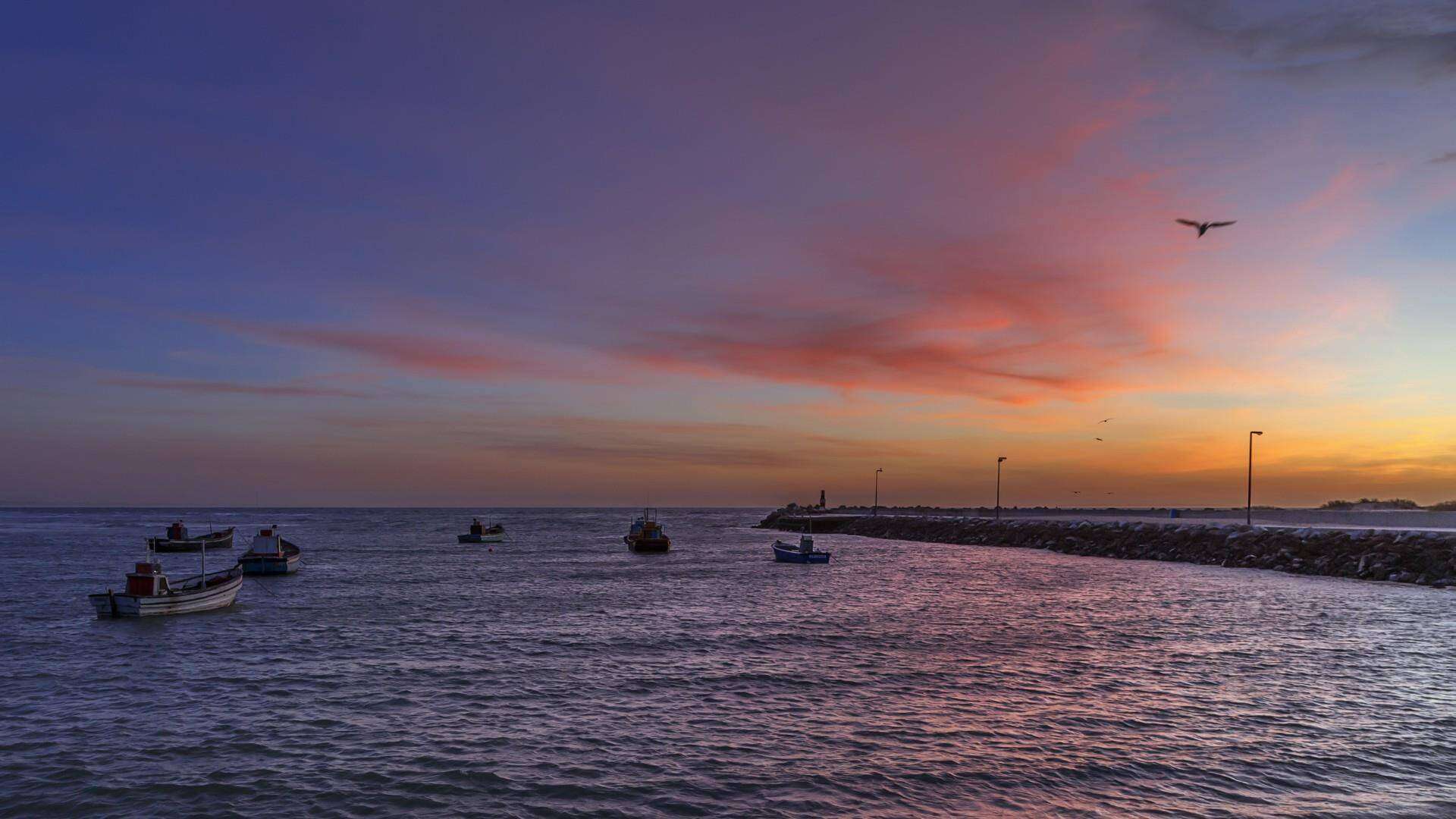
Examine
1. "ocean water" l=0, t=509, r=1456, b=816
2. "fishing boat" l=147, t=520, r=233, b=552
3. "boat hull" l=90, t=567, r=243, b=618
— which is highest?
"ocean water" l=0, t=509, r=1456, b=816

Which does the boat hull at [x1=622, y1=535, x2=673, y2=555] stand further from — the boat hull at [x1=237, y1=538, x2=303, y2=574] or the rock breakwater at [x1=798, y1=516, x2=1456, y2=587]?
the rock breakwater at [x1=798, y1=516, x2=1456, y2=587]

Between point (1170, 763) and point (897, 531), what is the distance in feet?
375

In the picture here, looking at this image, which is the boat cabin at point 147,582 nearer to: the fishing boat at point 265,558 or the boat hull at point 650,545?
the fishing boat at point 265,558

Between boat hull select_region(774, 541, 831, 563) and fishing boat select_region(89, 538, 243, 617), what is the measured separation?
47831 mm

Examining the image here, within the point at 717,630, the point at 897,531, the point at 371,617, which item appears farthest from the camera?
the point at 897,531

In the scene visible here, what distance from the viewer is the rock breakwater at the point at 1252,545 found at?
188ft

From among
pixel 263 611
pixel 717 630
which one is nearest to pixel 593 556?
pixel 263 611

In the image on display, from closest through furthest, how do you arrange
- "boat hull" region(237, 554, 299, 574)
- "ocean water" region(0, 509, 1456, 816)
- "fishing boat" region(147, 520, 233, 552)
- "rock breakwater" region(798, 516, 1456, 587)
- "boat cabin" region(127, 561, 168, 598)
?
"ocean water" region(0, 509, 1456, 816), "boat cabin" region(127, 561, 168, 598), "rock breakwater" region(798, 516, 1456, 587), "boat hull" region(237, 554, 299, 574), "fishing boat" region(147, 520, 233, 552)

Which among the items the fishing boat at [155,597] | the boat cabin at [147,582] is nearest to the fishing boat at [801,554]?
the fishing boat at [155,597]

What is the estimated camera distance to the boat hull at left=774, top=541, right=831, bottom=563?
256 ft

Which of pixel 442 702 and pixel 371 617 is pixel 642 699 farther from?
pixel 371 617

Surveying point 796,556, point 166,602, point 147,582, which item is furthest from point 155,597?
point 796,556

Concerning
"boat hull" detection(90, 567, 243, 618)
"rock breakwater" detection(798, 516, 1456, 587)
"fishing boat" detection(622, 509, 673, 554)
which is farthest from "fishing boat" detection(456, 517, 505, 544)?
"boat hull" detection(90, 567, 243, 618)

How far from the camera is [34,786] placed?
16656mm
